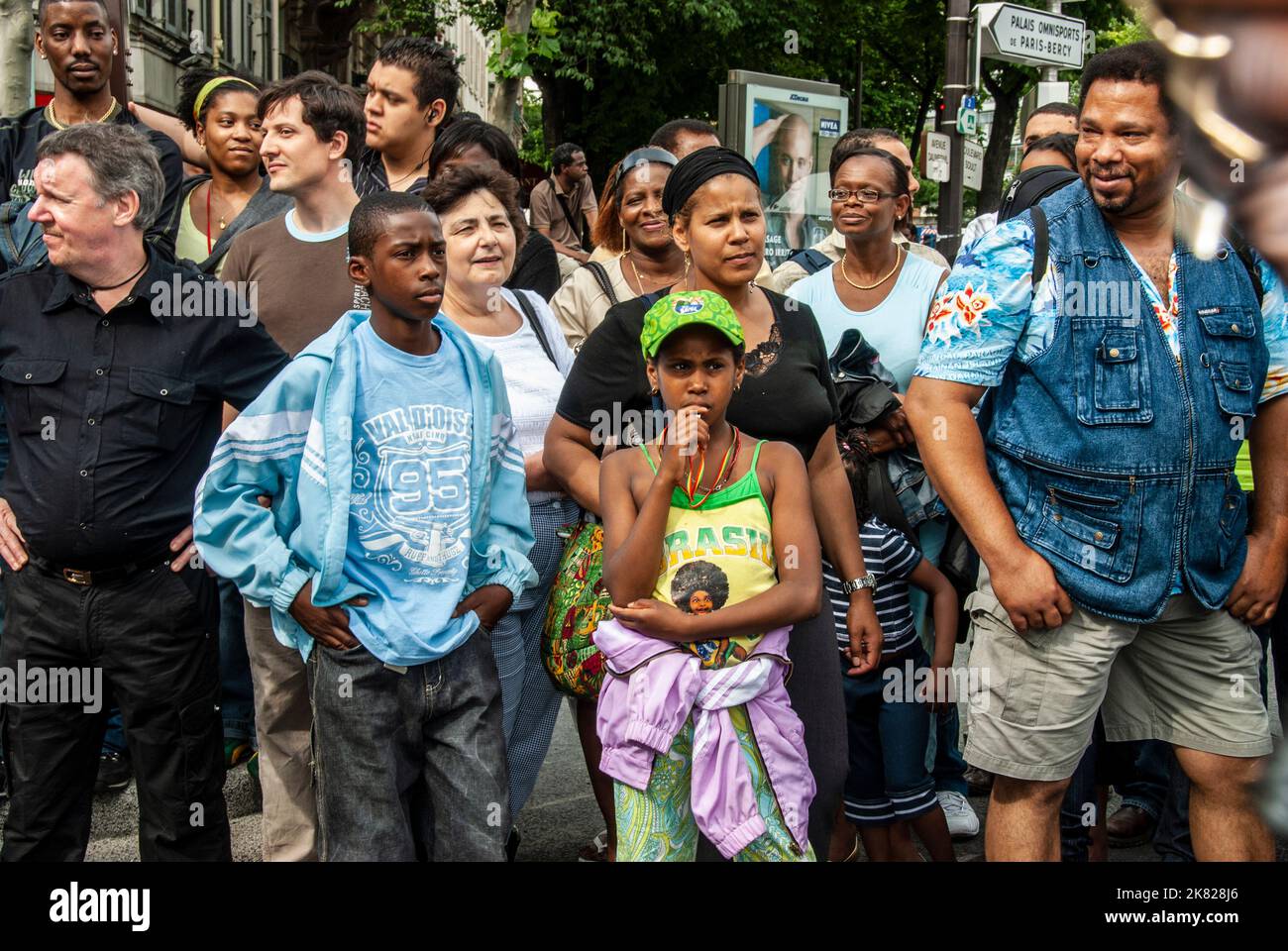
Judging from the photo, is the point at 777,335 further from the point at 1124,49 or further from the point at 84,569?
the point at 84,569

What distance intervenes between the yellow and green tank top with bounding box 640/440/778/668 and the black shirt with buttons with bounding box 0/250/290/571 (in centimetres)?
141

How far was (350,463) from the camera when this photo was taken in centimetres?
347

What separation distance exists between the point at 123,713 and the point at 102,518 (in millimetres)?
539

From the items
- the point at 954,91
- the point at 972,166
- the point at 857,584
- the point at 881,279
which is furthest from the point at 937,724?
the point at 972,166

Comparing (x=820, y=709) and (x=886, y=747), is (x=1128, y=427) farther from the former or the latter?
(x=886, y=747)

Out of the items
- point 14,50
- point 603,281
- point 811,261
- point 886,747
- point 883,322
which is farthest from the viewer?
point 14,50

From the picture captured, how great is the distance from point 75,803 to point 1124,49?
336 centimetres

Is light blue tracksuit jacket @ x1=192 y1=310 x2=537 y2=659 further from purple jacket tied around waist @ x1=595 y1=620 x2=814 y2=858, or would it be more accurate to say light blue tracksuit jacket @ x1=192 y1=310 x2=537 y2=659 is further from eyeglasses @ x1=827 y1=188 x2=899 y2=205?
eyeglasses @ x1=827 y1=188 x2=899 y2=205

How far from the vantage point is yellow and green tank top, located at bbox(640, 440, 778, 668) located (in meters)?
3.47

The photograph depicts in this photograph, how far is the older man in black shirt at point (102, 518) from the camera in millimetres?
3781

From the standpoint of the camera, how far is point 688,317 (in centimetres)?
350

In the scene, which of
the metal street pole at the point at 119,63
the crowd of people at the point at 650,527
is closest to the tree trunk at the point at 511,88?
the metal street pole at the point at 119,63

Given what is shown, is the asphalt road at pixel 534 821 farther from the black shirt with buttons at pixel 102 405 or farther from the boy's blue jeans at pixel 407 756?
the black shirt with buttons at pixel 102 405

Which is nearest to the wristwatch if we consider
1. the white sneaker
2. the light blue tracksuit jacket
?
the light blue tracksuit jacket
